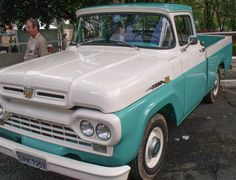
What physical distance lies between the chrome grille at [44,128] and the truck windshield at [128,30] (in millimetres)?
1669

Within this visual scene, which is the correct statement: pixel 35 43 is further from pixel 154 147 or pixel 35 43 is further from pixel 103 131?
pixel 103 131

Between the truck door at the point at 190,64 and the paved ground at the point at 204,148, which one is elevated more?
the truck door at the point at 190,64

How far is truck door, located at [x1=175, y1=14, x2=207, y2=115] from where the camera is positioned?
15.3 ft

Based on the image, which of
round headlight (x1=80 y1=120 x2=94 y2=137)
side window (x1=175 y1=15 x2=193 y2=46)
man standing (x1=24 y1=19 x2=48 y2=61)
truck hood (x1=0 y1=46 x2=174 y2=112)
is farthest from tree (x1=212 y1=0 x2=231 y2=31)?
round headlight (x1=80 y1=120 x2=94 y2=137)

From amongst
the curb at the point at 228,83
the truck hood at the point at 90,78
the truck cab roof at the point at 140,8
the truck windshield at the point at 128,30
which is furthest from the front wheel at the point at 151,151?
the curb at the point at 228,83

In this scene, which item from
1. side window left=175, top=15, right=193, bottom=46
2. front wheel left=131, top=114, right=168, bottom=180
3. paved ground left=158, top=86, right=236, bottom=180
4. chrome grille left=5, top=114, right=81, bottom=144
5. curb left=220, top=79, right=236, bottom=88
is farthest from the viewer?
curb left=220, top=79, right=236, bottom=88

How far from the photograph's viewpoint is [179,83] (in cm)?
433

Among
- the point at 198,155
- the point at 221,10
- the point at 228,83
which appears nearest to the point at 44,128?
the point at 198,155

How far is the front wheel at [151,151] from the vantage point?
3600 millimetres

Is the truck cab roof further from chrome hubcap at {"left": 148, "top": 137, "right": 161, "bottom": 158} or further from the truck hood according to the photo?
chrome hubcap at {"left": 148, "top": 137, "right": 161, "bottom": 158}

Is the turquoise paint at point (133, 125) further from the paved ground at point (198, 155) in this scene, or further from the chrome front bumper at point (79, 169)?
the paved ground at point (198, 155)

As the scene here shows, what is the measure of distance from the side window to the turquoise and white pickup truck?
0.02 metres

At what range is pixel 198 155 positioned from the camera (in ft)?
15.0

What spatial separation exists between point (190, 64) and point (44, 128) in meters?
2.29
